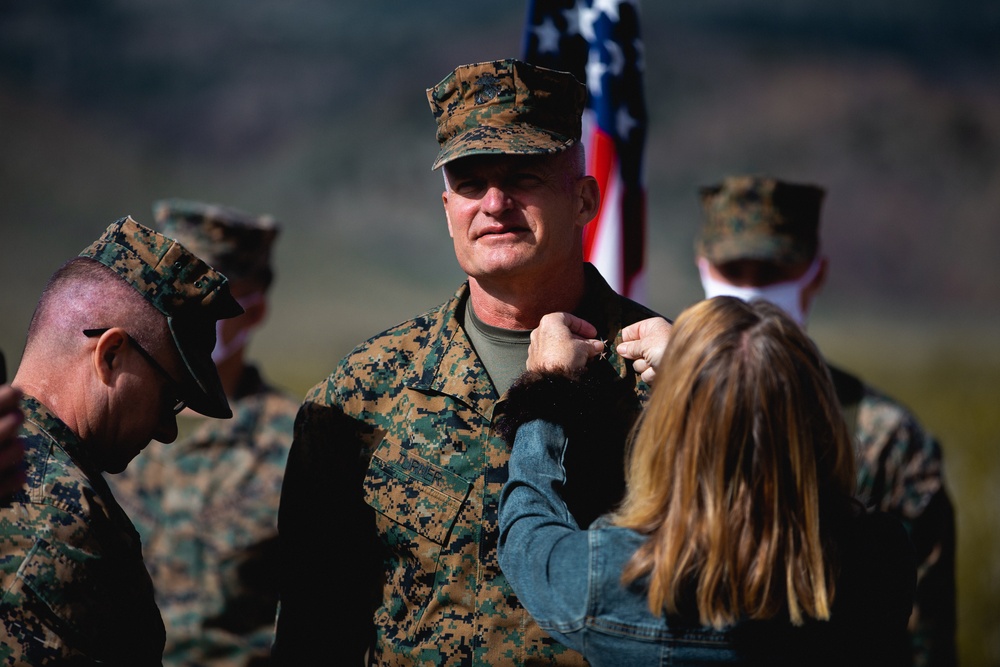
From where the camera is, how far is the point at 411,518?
2922mm

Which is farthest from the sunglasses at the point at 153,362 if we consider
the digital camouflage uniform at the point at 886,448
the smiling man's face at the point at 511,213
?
the digital camouflage uniform at the point at 886,448

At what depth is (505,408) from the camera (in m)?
2.62

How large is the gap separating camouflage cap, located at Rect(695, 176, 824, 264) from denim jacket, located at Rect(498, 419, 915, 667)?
9.59 ft

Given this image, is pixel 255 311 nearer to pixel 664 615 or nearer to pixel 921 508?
pixel 921 508

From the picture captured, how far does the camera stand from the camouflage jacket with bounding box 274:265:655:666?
9.30ft

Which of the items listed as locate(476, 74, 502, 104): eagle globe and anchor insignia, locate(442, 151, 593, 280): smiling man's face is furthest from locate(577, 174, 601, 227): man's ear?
locate(476, 74, 502, 104): eagle globe and anchor insignia

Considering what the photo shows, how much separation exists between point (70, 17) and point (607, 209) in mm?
8411

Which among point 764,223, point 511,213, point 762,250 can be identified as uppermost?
point 764,223

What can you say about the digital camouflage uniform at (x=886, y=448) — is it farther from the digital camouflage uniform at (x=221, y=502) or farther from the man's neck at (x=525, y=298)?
the digital camouflage uniform at (x=221, y=502)

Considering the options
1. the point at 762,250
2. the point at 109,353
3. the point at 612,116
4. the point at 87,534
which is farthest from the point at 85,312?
the point at 762,250

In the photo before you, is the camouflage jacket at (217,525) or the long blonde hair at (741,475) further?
the camouflage jacket at (217,525)

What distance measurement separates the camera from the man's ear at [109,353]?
8.36 ft

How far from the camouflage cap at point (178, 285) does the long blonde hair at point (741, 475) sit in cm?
115

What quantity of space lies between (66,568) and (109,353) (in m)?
0.55
